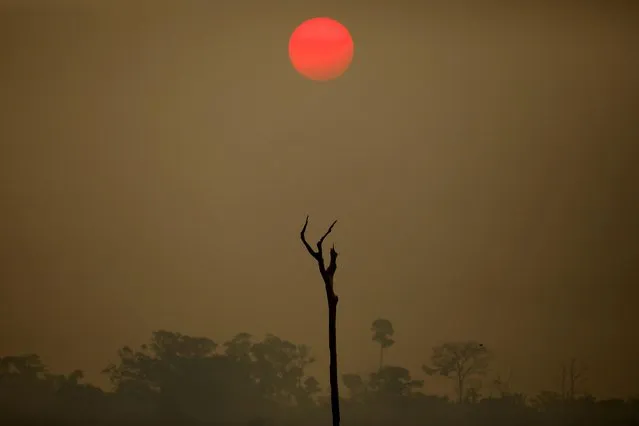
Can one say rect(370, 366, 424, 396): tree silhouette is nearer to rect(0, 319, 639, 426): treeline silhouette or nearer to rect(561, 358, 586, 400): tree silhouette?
rect(0, 319, 639, 426): treeline silhouette

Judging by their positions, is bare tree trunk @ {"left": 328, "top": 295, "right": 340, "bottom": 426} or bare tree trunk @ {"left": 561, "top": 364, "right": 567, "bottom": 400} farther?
→ bare tree trunk @ {"left": 561, "top": 364, "right": 567, "bottom": 400}

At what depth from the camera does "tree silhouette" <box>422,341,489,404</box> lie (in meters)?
2.23

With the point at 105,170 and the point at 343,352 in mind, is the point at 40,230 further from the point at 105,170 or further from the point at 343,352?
the point at 343,352

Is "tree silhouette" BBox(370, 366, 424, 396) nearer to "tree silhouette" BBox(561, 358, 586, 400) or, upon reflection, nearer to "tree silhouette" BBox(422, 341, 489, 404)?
"tree silhouette" BBox(422, 341, 489, 404)

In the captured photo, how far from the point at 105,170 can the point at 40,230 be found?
0.30 metres

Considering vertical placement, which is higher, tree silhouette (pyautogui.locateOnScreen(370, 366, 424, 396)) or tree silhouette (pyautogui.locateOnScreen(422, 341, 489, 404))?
tree silhouette (pyautogui.locateOnScreen(422, 341, 489, 404))

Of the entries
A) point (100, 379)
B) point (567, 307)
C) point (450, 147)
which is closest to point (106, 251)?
point (100, 379)

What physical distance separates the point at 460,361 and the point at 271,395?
619mm

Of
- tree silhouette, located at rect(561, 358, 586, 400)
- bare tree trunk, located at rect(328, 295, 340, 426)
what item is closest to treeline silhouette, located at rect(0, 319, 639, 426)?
tree silhouette, located at rect(561, 358, 586, 400)

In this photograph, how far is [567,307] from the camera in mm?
2244

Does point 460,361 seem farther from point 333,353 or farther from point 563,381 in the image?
point 333,353

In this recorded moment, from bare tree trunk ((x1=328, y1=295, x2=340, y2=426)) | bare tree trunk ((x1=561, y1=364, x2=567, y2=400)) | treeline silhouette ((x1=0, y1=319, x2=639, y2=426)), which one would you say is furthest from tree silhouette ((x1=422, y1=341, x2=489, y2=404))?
bare tree trunk ((x1=328, y1=295, x2=340, y2=426))

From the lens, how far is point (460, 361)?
88.0 inches

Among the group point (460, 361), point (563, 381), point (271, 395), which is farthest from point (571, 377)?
point (271, 395)
